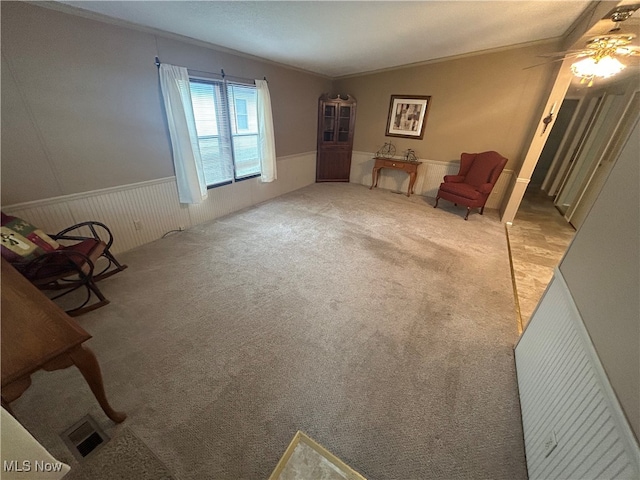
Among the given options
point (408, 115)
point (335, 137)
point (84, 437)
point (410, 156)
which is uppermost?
point (408, 115)

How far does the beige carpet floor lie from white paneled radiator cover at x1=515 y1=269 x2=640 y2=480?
18 centimetres

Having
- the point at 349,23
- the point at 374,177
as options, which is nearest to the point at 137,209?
the point at 349,23

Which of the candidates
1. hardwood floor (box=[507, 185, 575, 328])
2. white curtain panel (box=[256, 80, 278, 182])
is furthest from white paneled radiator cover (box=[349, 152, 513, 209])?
white curtain panel (box=[256, 80, 278, 182])

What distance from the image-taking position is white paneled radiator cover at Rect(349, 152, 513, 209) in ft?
14.9

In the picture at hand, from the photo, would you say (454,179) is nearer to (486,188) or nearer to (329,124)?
(486,188)

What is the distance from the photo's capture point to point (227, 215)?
3936mm

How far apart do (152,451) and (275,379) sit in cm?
65

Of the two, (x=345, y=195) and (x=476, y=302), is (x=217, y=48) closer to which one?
(x=345, y=195)

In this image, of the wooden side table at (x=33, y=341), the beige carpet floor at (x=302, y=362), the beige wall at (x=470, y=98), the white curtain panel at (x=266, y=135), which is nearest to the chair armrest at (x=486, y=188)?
the beige wall at (x=470, y=98)

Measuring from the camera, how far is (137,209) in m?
2.86

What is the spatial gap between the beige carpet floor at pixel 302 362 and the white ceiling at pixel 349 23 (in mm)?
2244

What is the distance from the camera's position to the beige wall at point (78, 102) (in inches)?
75.6

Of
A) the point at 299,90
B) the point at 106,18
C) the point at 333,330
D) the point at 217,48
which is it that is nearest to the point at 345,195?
the point at 299,90

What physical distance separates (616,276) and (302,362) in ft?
5.23
